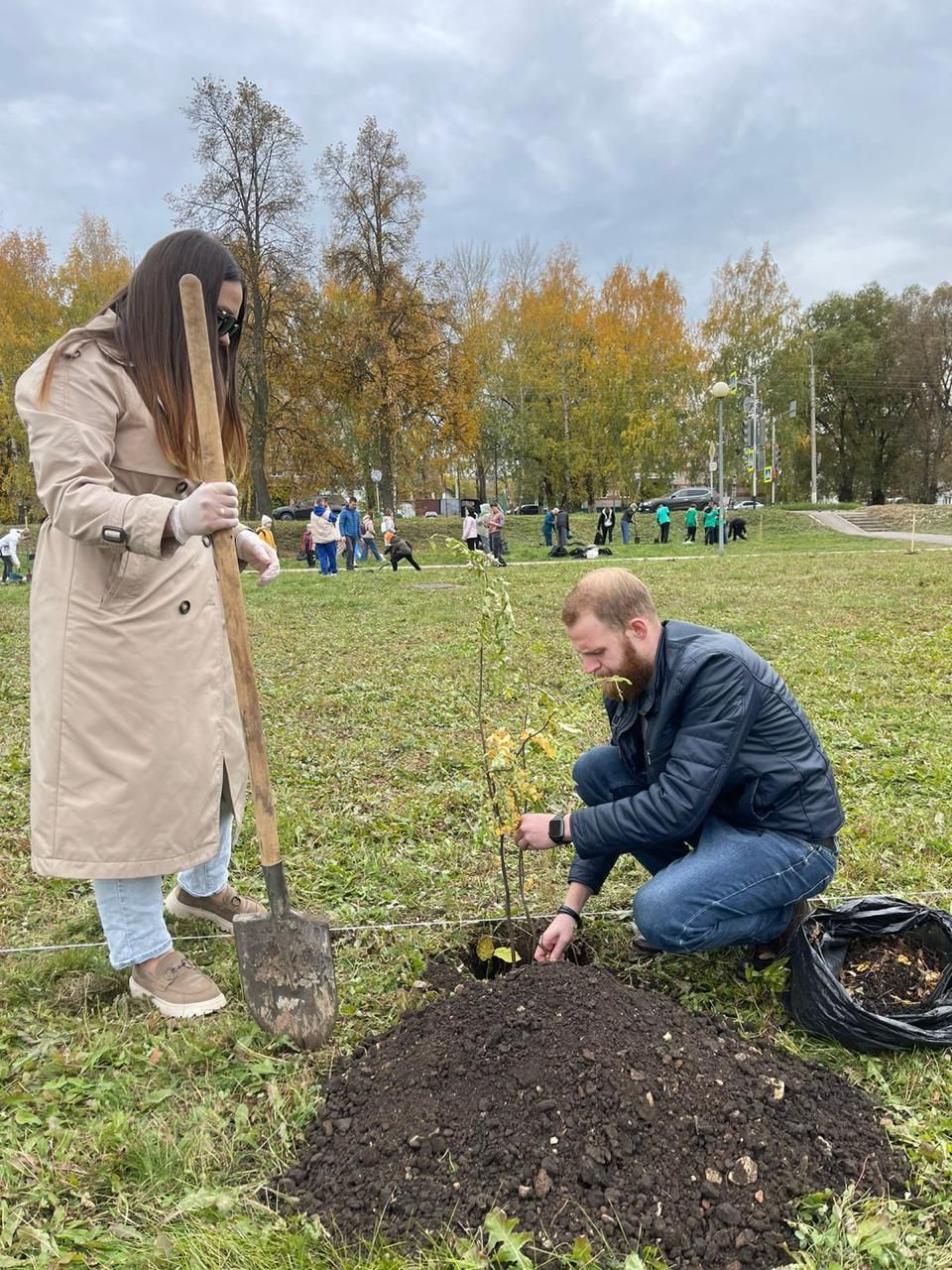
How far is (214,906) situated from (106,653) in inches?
47.7

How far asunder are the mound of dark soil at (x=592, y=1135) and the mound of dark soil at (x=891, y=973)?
0.40 meters

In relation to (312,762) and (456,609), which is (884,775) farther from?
(456,609)

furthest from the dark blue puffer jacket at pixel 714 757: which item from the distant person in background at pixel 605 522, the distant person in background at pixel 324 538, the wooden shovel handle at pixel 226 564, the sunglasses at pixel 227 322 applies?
the distant person in background at pixel 605 522

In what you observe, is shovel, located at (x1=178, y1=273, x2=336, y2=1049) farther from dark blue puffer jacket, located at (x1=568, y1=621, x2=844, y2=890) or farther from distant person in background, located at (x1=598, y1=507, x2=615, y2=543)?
distant person in background, located at (x1=598, y1=507, x2=615, y2=543)

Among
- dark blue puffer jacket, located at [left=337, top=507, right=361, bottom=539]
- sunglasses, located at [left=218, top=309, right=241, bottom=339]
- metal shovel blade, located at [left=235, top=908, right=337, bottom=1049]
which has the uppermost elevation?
sunglasses, located at [left=218, top=309, right=241, bottom=339]

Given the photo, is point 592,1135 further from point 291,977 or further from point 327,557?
point 327,557

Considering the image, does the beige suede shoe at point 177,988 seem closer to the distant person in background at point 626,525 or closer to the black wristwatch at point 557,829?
the black wristwatch at point 557,829

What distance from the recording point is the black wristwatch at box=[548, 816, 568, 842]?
7.99ft

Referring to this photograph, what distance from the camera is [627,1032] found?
1986 mm

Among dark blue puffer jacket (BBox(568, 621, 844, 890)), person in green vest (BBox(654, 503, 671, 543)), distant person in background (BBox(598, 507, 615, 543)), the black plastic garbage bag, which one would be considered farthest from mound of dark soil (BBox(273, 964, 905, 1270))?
person in green vest (BBox(654, 503, 671, 543))

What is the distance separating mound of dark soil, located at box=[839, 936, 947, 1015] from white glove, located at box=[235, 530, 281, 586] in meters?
1.99

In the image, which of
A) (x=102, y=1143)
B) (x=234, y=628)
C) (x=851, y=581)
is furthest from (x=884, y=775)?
(x=851, y=581)

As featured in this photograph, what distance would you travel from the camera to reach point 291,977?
88.7 inches

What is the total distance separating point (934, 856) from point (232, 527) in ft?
9.68
